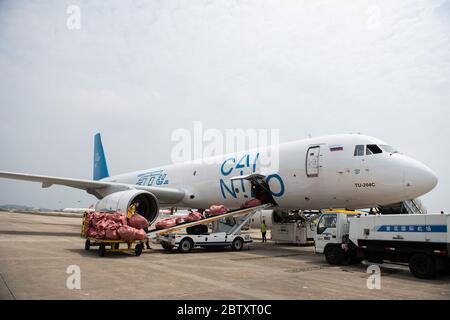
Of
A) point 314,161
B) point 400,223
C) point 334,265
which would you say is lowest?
point 334,265

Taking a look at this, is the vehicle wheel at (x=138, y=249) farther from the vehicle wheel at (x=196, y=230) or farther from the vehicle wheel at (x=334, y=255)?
the vehicle wheel at (x=334, y=255)

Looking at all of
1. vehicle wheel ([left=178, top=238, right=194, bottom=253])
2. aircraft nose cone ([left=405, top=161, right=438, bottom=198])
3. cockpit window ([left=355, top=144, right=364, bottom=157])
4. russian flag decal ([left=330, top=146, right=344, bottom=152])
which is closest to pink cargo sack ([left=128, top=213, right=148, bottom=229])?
vehicle wheel ([left=178, top=238, right=194, bottom=253])

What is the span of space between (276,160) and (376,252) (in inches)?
222

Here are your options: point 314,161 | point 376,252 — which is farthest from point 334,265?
point 314,161

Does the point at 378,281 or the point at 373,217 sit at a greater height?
the point at 373,217

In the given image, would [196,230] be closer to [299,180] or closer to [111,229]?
[111,229]

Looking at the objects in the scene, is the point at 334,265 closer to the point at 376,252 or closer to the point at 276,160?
the point at 376,252

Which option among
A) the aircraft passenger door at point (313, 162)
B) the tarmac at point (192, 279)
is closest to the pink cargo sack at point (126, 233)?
the tarmac at point (192, 279)

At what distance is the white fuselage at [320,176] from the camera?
36.1 feet

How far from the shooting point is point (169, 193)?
1781 cm

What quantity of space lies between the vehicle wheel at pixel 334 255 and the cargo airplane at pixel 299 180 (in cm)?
229

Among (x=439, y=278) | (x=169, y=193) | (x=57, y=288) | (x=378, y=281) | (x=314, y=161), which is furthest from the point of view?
(x=169, y=193)

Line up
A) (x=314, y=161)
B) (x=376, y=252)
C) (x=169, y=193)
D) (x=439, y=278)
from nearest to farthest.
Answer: (x=439, y=278), (x=376, y=252), (x=314, y=161), (x=169, y=193)
